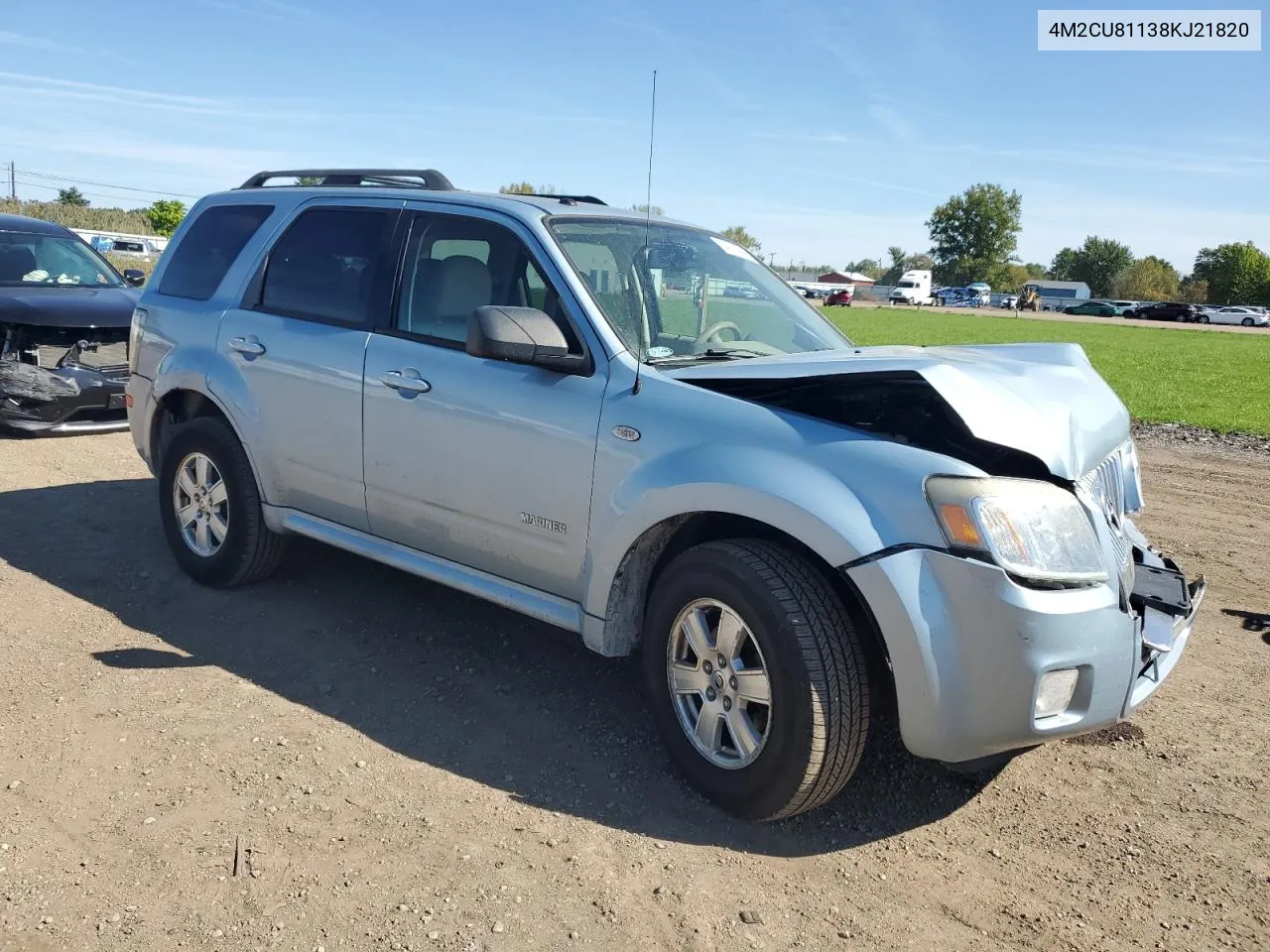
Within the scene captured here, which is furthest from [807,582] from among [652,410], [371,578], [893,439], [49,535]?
[49,535]

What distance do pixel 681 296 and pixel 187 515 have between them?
2.84m

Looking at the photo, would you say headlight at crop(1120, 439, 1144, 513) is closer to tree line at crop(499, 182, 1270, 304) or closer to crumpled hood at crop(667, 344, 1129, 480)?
crumpled hood at crop(667, 344, 1129, 480)

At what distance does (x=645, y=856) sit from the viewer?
3.17 m

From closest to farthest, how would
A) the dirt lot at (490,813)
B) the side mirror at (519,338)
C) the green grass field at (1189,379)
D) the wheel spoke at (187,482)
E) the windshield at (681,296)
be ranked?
1. the dirt lot at (490,813)
2. the side mirror at (519,338)
3. the windshield at (681,296)
4. the wheel spoke at (187,482)
5. the green grass field at (1189,379)

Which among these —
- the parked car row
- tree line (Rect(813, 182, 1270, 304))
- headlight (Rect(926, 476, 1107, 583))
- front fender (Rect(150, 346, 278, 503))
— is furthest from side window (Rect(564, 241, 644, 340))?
tree line (Rect(813, 182, 1270, 304))

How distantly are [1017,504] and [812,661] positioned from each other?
74 cm

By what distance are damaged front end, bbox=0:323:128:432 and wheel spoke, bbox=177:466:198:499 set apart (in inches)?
156

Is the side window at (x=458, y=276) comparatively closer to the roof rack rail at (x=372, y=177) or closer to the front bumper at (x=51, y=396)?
the roof rack rail at (x=372, y=177)

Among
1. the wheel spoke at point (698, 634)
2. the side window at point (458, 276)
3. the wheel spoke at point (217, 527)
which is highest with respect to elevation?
the side window at point (458, 276)

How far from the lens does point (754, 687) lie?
3277mm

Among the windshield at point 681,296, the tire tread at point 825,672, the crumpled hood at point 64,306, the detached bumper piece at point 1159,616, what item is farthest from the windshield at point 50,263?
the detached bumper piece at point 1159,616

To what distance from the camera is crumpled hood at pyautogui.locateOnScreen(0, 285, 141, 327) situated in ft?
27.9

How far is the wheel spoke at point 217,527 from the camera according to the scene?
5152 millimetres

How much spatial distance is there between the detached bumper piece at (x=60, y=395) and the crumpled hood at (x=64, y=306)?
0.24 m
